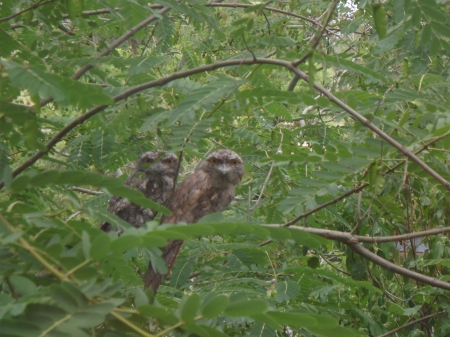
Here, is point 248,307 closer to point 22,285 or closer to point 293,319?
point 293,319

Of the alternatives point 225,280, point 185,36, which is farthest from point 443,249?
point 185,36

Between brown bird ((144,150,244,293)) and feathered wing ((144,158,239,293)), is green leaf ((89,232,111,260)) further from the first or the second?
brown bird ((144,150,244,293))

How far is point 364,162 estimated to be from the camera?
7.49 feet

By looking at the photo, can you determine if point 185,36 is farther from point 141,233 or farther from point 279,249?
point 141,233

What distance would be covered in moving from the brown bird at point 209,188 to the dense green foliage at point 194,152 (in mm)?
129

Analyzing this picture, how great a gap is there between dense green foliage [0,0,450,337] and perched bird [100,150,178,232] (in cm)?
20

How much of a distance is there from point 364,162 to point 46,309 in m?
1.59

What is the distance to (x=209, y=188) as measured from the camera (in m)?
4.22

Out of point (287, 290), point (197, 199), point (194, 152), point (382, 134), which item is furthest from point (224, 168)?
point (382, 134)

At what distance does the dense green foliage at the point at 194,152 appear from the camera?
108 cm

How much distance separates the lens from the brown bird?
4.03 m

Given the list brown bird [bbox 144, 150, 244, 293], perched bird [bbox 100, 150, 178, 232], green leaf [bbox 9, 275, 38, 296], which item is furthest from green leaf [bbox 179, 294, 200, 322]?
perched bird [bbox 100, 150, 178, 232]

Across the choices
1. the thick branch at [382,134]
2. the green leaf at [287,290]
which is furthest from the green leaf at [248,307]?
the green leaf at [287,290]

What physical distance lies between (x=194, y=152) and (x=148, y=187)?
3.85ft
